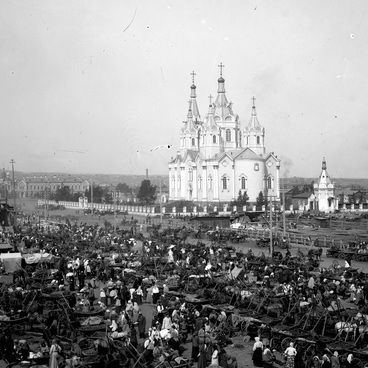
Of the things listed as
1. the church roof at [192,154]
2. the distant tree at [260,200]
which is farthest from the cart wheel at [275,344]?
the church roof at [192,154]

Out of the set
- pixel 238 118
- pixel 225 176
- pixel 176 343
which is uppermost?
pixel 238 118

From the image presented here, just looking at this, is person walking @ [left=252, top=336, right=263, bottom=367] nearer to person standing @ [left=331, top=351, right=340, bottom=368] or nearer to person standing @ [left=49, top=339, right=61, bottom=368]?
person standing @ [left=331, top=351, right=340, bottom=368]

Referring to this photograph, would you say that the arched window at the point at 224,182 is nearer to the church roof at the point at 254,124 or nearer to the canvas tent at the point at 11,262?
the church roof at the point at 254,124

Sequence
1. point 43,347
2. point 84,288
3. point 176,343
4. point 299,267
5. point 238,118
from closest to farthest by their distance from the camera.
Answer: point 43,347 → point 176,343 → point 84,288 → point 299,267 → point 238,118

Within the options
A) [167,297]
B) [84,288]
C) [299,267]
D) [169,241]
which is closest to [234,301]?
[167,297]

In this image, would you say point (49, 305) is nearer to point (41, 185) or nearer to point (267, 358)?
point (267, 358)

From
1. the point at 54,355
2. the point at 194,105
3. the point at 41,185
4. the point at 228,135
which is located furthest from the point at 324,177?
the point at 41,185

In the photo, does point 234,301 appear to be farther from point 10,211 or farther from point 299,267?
point 10,211

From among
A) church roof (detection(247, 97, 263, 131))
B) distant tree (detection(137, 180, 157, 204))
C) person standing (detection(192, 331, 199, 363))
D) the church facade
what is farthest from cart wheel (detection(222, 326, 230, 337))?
distant tree (detection(137, 180, 157, 204))
